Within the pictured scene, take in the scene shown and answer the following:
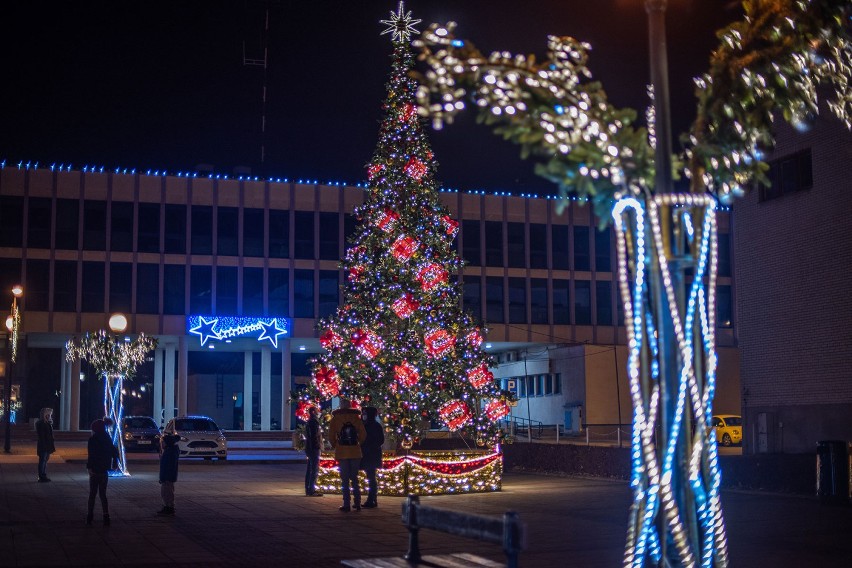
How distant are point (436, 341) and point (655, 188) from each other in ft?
47.7

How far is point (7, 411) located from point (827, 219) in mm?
29021

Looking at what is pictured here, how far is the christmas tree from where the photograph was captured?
2249cm

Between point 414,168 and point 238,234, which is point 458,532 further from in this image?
point 238,234

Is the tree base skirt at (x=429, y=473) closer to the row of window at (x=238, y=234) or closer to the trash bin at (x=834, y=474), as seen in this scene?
the trash bin at (x=834, y=474)

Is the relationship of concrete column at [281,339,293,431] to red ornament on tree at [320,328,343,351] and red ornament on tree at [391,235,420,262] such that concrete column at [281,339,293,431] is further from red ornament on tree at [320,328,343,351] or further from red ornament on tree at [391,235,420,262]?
red ornament on tree at [391,235,420,262]

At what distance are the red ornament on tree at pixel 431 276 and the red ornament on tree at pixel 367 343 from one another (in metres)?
1.47

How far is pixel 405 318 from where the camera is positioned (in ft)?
74.4

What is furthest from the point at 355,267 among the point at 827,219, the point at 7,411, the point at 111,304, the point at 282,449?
the point at 111,304

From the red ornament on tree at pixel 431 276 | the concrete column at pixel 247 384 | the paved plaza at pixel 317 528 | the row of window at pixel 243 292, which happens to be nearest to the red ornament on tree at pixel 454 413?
the paved plaza at pixel 317 528

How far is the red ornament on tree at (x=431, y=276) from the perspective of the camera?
22.8 m

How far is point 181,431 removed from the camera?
125 feet

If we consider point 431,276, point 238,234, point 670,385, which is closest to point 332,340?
point 431,276

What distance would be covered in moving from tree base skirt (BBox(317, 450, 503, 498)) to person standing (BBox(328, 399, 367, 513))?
259cm

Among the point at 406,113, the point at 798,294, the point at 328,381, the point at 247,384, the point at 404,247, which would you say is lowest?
the point at 328,381
